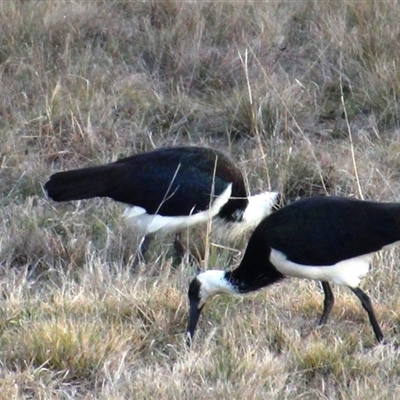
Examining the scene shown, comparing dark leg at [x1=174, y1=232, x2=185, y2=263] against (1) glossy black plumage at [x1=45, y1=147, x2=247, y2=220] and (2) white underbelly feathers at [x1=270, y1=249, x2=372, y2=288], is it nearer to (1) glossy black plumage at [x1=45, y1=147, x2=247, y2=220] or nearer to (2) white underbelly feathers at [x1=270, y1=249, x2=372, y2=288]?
(1) glossy black plumage at [x1=45, y1=147, x2=247, y2=220]

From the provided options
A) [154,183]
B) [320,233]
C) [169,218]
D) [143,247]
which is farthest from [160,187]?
[320,233]

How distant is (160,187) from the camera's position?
712 cm

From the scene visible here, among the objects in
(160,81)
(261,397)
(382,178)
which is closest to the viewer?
(261,397)

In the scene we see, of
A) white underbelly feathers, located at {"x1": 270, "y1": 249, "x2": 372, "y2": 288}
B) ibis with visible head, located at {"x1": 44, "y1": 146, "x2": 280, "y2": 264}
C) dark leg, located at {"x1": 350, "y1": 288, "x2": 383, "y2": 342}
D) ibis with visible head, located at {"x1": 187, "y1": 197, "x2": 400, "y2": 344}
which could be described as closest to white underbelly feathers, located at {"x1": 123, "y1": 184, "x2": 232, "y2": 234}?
ibis with visible head, located at {"x1": 44, "y1": 146, "x2": 280, "y2": 264}

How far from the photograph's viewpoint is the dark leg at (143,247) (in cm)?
704

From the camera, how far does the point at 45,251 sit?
7.07m

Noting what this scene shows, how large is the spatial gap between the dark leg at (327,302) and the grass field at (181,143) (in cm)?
8

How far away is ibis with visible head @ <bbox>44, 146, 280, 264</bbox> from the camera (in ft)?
23.4

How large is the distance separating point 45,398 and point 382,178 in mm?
3597

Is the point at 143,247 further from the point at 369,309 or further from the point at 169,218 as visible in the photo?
the point at 369,309

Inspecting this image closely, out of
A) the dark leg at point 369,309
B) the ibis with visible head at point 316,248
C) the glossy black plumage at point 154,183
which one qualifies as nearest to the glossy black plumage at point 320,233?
the ibis with visible head at point 316,248

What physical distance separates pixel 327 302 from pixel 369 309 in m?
0.28

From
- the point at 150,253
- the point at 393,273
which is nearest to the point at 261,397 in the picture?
the point at 393,273

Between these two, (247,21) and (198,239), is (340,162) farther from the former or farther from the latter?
(247,21)
